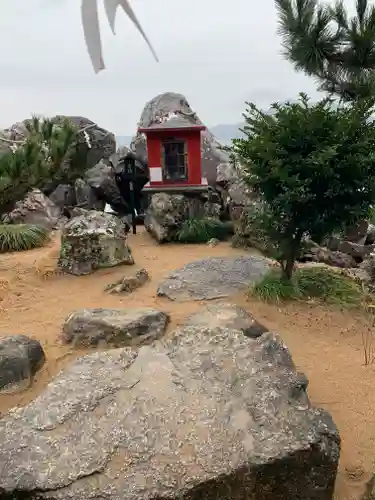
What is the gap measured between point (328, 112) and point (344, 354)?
214 cm

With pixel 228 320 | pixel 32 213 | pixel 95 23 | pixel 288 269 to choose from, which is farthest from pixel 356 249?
pixel 95 23

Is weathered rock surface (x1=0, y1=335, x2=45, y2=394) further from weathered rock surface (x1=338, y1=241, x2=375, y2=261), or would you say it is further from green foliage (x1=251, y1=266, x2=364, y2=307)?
weathered rock surface (x1=338, y1=241, x2=375, y2=261)

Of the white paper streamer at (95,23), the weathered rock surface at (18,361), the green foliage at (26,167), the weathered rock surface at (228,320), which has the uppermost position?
the white paper streamer at (95,23)

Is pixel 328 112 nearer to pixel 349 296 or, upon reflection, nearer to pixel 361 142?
pixel 361 142

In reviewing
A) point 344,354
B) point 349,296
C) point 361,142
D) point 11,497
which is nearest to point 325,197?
point 361,142

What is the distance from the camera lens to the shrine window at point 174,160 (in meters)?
7.62

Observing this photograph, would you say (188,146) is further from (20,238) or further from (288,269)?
(288,269)

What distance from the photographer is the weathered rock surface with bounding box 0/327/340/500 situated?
2.22m

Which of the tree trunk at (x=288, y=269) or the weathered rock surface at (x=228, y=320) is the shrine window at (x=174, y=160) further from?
the weathered rock surface at (x=228, y=320)

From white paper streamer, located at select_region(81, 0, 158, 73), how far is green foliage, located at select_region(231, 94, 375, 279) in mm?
3536

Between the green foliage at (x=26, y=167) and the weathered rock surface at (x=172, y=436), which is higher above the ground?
the green foliage at (x=26, y=167)

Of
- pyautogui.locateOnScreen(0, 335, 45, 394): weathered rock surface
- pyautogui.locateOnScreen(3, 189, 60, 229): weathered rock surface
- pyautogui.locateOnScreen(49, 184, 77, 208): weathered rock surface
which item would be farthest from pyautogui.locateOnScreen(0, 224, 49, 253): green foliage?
pyautogui.locateOnScreen(0, 335, 45, 394): weathered rock surface

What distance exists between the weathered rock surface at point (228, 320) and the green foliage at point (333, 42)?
7.30m

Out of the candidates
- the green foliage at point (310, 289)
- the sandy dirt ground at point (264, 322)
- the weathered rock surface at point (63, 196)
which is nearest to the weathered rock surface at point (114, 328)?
the sandy dirt ground at point (264, 322)
